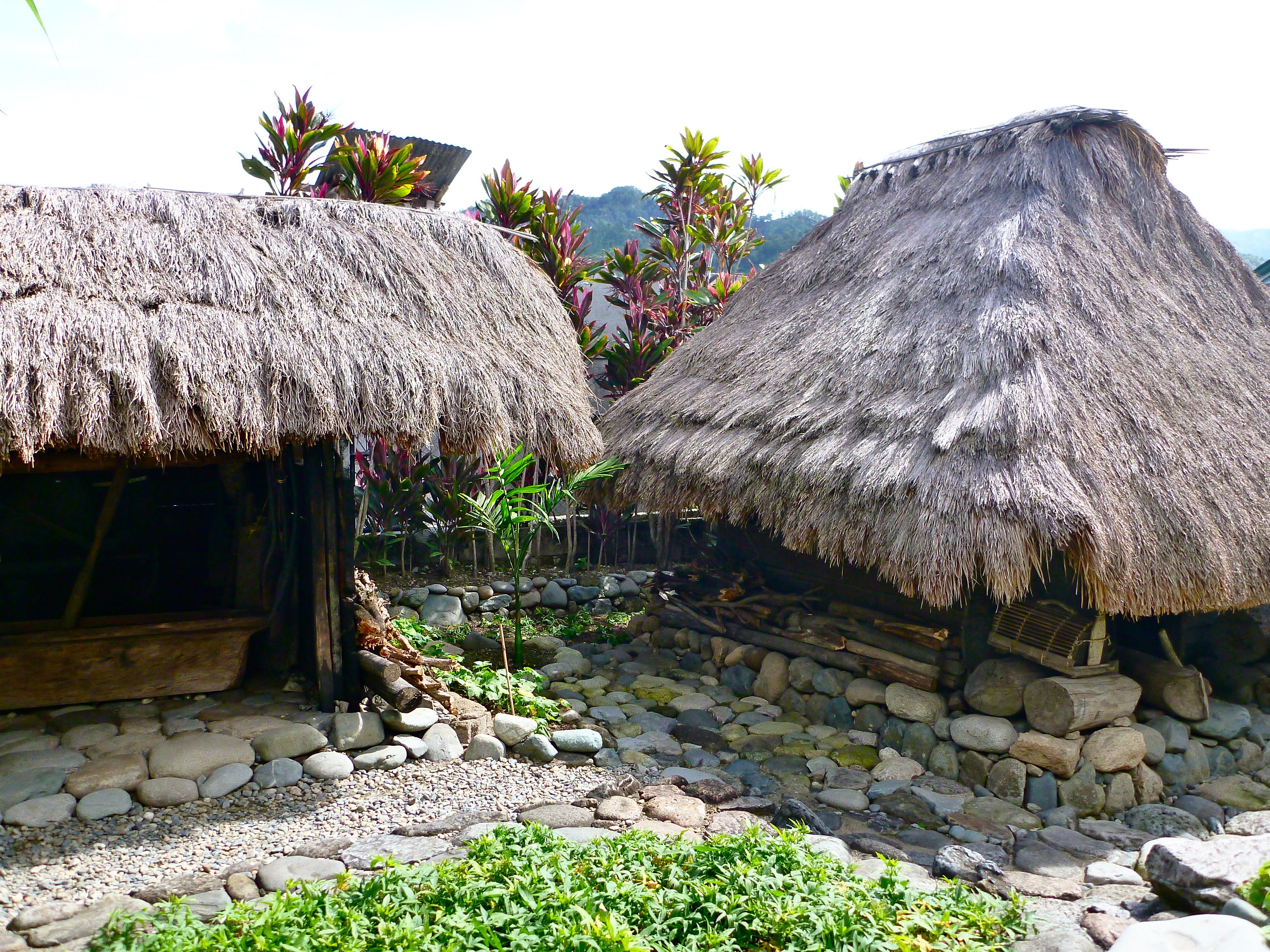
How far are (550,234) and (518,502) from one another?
153 inches

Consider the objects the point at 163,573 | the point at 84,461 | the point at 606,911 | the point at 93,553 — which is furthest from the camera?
the point at 163,573

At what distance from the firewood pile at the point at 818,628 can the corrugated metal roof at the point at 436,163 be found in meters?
4.73

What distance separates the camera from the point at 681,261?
10125 mm

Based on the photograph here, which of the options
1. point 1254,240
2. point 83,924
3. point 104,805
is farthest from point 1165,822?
point 1254,240

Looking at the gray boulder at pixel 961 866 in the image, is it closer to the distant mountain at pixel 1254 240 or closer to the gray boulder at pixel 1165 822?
the gray boulder at pixel 1165 822

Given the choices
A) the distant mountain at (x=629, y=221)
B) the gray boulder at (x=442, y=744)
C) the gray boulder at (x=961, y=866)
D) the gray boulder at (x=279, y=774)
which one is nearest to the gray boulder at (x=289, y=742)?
the gray boulder at (x=279, y=774)

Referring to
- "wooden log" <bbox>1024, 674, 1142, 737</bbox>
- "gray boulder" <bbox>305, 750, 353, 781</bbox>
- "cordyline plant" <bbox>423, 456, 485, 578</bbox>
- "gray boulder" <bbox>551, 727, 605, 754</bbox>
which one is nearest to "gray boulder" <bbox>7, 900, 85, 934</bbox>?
"gray boulder" <bbox>305, 750, 353, 781</bbox>

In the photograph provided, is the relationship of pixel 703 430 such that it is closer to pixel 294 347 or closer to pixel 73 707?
pixel 294 347

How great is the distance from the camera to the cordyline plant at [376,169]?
24.6ft

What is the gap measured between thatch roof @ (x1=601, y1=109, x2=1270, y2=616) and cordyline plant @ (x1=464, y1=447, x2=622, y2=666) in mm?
436

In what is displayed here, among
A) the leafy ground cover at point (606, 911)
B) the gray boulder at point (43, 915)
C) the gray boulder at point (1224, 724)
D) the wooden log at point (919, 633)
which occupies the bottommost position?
the gray boulder at point (43, 915)

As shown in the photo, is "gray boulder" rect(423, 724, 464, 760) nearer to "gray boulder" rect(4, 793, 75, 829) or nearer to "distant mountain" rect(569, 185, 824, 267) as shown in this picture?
"gray boulder" rect(4, 793, 75, 829)

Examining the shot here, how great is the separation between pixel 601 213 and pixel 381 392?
907 inches

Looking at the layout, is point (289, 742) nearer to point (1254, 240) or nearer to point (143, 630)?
point (143, 630)
